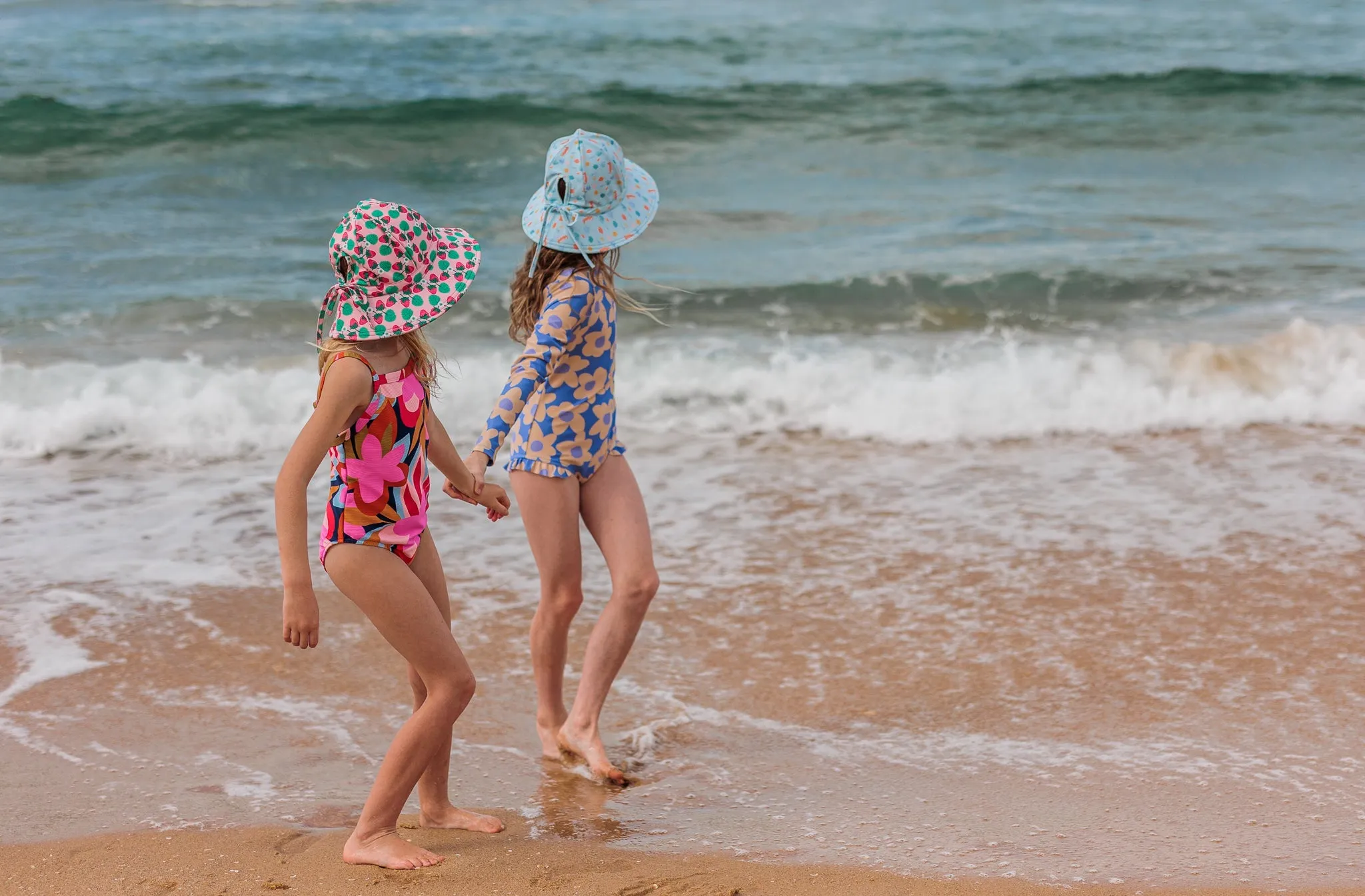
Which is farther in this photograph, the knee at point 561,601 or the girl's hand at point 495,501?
the knee at point 561,601

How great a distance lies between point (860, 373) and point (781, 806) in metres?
5.20

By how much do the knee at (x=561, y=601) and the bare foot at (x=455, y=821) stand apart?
67 cm

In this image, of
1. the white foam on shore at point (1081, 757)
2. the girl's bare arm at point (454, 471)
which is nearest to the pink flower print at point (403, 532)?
the girl's bare arm at point (454, 471)

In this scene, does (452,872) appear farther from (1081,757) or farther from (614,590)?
(1081,757)

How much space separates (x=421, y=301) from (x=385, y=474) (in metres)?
0.40

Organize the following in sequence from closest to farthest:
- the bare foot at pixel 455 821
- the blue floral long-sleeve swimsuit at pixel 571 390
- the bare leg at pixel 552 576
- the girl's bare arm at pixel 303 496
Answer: the girl's bare arm at pixel 303 496, the bare foot at pixel 455 821, the blue floral long-sleeve swimsuit at pixel 571 390, the bare leg at pixel 552 576

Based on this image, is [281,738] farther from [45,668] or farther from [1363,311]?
[1363,311]

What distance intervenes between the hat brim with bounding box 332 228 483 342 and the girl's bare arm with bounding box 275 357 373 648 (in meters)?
0.10

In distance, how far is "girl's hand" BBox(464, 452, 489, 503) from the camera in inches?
128

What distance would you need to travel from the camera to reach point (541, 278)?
3.75m

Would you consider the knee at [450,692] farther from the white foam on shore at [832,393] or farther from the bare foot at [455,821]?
the white foam on shore at [832,393]

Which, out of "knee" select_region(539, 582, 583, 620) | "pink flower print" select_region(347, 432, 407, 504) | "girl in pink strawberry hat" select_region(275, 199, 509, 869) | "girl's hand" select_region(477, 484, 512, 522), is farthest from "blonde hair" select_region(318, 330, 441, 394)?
"knee" select_region(539, 582, 583, 620)

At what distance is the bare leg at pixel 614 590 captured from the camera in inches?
148

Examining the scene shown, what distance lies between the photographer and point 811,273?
11.2 meters
